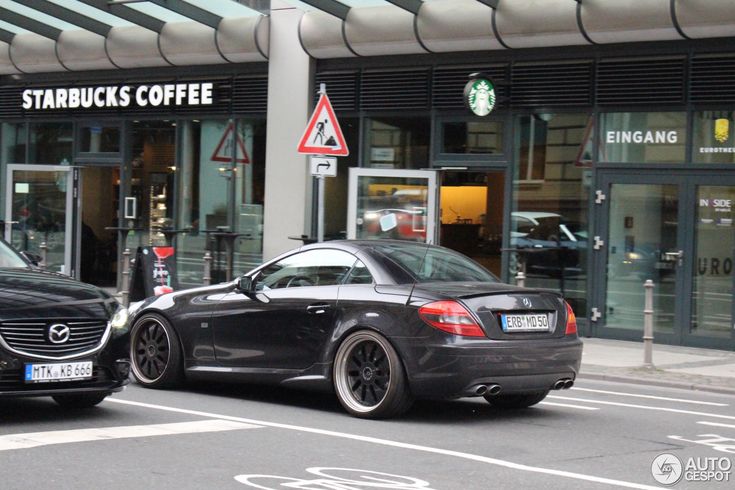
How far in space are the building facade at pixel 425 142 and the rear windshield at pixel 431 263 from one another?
674cm

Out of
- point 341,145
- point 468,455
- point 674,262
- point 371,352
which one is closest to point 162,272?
point 341,145

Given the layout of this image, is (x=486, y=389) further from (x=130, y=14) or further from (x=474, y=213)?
(x=130, y=14)

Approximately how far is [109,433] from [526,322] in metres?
3.17

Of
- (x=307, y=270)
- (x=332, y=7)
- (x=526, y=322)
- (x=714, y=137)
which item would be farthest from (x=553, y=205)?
(x=526, y=322)

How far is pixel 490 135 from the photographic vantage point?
18047 mm

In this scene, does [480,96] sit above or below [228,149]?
above

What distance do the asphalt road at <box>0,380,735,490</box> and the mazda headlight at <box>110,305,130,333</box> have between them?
2.13 ft

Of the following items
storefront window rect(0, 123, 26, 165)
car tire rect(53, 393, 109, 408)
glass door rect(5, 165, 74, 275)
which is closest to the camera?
car tire rect(53, 393, 109, 408)

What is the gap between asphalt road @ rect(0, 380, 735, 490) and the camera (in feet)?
22.4

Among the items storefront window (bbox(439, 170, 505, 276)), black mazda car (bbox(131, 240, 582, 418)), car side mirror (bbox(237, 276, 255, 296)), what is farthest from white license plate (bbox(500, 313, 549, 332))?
storefront window (bbox(439, 170, 505, 276))

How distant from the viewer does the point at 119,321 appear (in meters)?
9.00

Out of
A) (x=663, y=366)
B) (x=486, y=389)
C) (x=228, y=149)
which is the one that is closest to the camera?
(x=486, y=389)

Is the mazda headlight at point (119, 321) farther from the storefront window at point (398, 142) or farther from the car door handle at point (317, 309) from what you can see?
the storefront window at point (398, 142)

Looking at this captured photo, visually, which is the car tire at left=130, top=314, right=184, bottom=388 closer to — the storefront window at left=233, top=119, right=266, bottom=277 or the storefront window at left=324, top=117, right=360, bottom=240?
the storefront window at left=324, top=117, right=360, bottom=240
